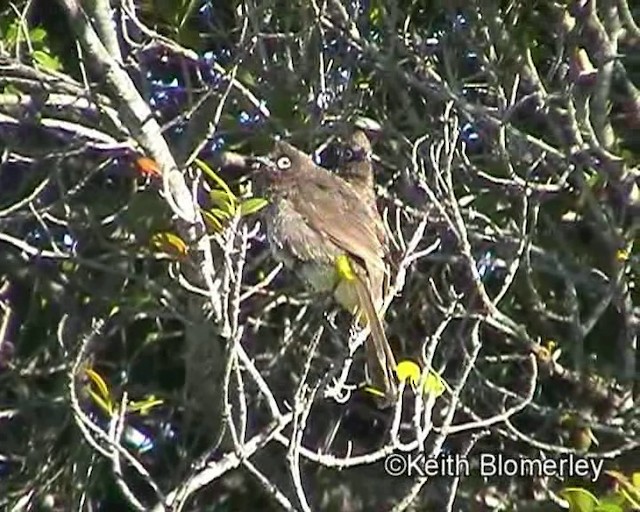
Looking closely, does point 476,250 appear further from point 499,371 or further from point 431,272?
point 499,371

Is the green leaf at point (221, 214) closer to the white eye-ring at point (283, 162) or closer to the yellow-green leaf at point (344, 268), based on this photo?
the yellow-green leaf at point (344, 268)

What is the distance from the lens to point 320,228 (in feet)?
16.3

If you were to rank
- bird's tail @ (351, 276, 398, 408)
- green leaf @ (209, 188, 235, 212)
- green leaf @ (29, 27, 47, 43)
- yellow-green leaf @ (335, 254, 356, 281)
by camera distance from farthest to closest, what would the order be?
green leaf @ (29, 27, 47, 43) → yellow-green leaf @ (335, 254, 356, 281) → bird's tail @ (351, 276, 398, 408) → green leaf @ (209, 188, 235, 212)

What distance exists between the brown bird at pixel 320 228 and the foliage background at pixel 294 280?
11cm

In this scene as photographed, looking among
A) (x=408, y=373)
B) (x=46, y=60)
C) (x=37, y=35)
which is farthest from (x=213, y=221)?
(x=37, y=35)

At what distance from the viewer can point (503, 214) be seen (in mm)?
5246

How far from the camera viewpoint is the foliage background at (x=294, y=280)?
4.91m

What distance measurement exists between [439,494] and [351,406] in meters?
0.41

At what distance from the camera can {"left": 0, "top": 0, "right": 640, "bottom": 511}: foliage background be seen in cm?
491

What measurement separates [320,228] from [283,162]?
0.75 feet

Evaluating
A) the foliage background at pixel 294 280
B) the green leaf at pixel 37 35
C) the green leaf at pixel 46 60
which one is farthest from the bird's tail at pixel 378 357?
the green leaf at pixel 37 35

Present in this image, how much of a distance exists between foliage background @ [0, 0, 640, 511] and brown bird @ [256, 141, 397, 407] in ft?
0.37

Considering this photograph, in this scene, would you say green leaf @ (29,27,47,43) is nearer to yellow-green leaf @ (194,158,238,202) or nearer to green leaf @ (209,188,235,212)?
yellow-green leaf @ (194,158,238,202)

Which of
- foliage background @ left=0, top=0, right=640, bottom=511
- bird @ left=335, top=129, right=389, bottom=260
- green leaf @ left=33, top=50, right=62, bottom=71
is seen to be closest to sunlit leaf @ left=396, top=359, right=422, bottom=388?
foliage background @ left=0, top=0, right=640, bottom=511
